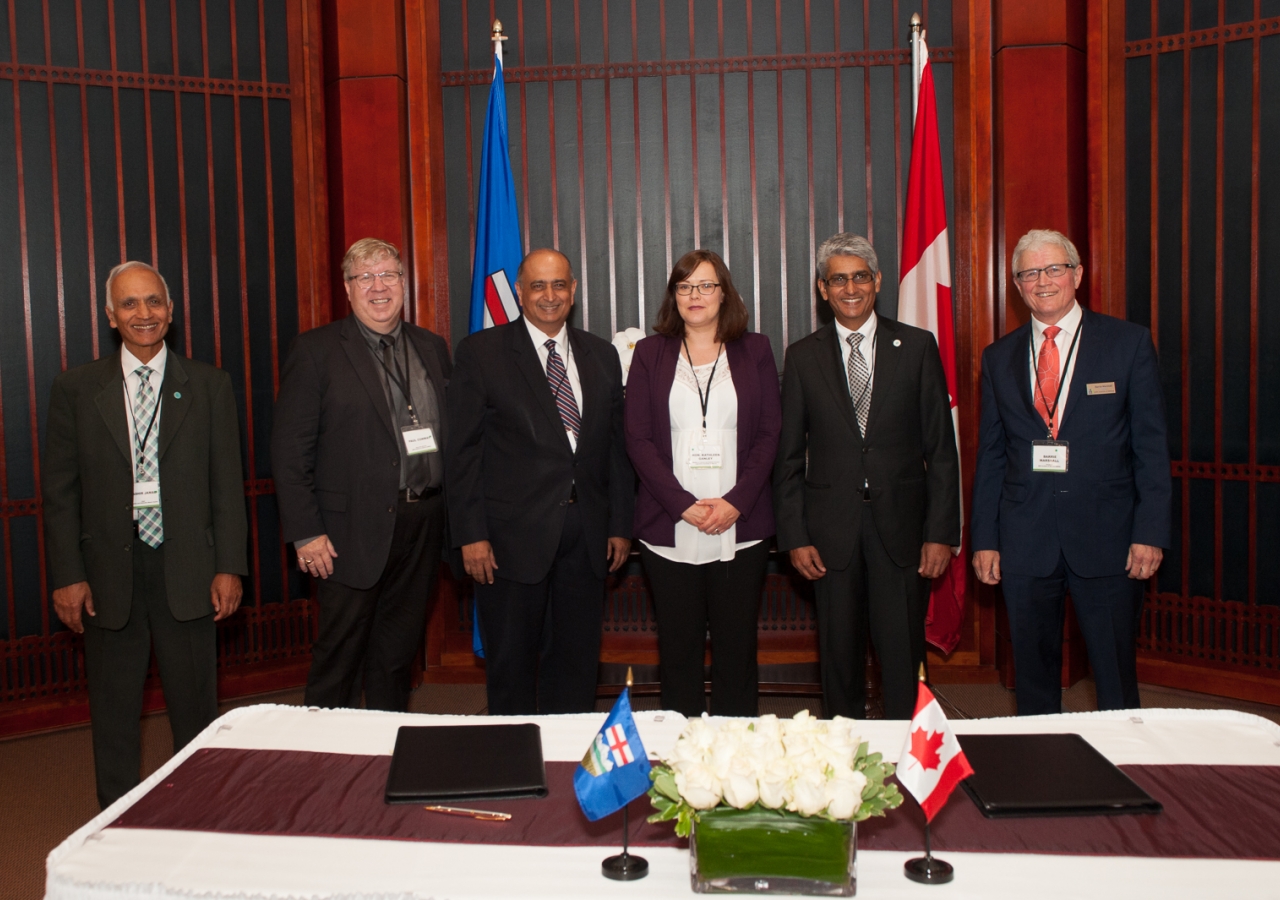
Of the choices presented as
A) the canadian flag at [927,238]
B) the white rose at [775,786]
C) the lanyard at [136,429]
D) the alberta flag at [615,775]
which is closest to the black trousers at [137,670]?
the lanyard at [136,429]

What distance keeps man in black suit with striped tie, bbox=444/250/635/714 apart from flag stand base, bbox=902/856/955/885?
2.00 m

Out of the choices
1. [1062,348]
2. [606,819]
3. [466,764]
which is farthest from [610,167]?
[606,819]

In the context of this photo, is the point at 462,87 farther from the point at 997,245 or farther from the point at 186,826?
the point at 186,826

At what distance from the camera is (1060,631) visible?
121 inches

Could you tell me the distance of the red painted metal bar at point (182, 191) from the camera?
4.35 meters

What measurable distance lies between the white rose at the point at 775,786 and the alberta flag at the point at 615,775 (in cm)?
19

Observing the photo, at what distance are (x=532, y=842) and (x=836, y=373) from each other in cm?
209

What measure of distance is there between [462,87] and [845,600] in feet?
10.1

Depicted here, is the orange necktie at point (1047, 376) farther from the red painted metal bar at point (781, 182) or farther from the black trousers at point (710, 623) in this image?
the red painted metal bar at point (781, 182)

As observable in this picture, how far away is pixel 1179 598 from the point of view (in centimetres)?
441

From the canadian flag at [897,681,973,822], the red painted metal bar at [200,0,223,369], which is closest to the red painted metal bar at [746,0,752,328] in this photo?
the red painted metal bar at [200,0,223,369]

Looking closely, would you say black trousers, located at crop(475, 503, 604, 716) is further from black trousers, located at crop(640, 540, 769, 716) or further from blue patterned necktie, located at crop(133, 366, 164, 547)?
blue patterned necktie, located at crop(133, 366, 164, 547)

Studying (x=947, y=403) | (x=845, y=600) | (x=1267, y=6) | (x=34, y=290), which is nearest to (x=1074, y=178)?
(x=1267, y=6)

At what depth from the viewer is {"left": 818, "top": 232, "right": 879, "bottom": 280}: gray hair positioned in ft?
10.6
